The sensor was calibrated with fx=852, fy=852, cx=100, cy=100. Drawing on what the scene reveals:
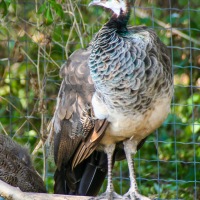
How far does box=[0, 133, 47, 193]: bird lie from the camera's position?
5457 millimetres

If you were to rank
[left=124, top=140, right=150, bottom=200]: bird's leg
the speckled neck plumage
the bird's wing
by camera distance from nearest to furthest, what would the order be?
1. the speckled neck plumage
2. the bird's wing
3. [left=124, top=140, right=150, bottom=200]: bird's leg

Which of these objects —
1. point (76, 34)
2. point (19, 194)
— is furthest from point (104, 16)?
point (19, 194)

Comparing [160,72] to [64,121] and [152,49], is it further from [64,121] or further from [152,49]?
[64,121]

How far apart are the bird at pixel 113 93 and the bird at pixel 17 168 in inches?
8.1

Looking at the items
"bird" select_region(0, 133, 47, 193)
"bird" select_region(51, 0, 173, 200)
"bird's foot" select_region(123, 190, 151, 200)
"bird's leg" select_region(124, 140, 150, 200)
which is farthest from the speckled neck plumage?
"bird" select_region(0, 133, 47, 193)

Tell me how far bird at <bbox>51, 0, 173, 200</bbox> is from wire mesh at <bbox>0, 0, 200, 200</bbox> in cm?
121

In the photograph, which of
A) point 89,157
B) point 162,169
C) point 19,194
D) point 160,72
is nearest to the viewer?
point 19,194

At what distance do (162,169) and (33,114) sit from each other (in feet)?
4.20

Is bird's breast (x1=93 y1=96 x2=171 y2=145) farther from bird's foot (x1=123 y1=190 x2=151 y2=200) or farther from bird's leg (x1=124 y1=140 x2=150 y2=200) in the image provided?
bird's foot (x1=123 y1=190 x2=151 y2=200)

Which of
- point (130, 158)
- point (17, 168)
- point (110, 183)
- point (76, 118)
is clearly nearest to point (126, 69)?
point (76, 118)

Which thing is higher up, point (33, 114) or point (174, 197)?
point (33, 114)

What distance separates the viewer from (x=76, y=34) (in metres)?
7.18

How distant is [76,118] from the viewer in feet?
17.9

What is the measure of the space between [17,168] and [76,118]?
51 centimetres
